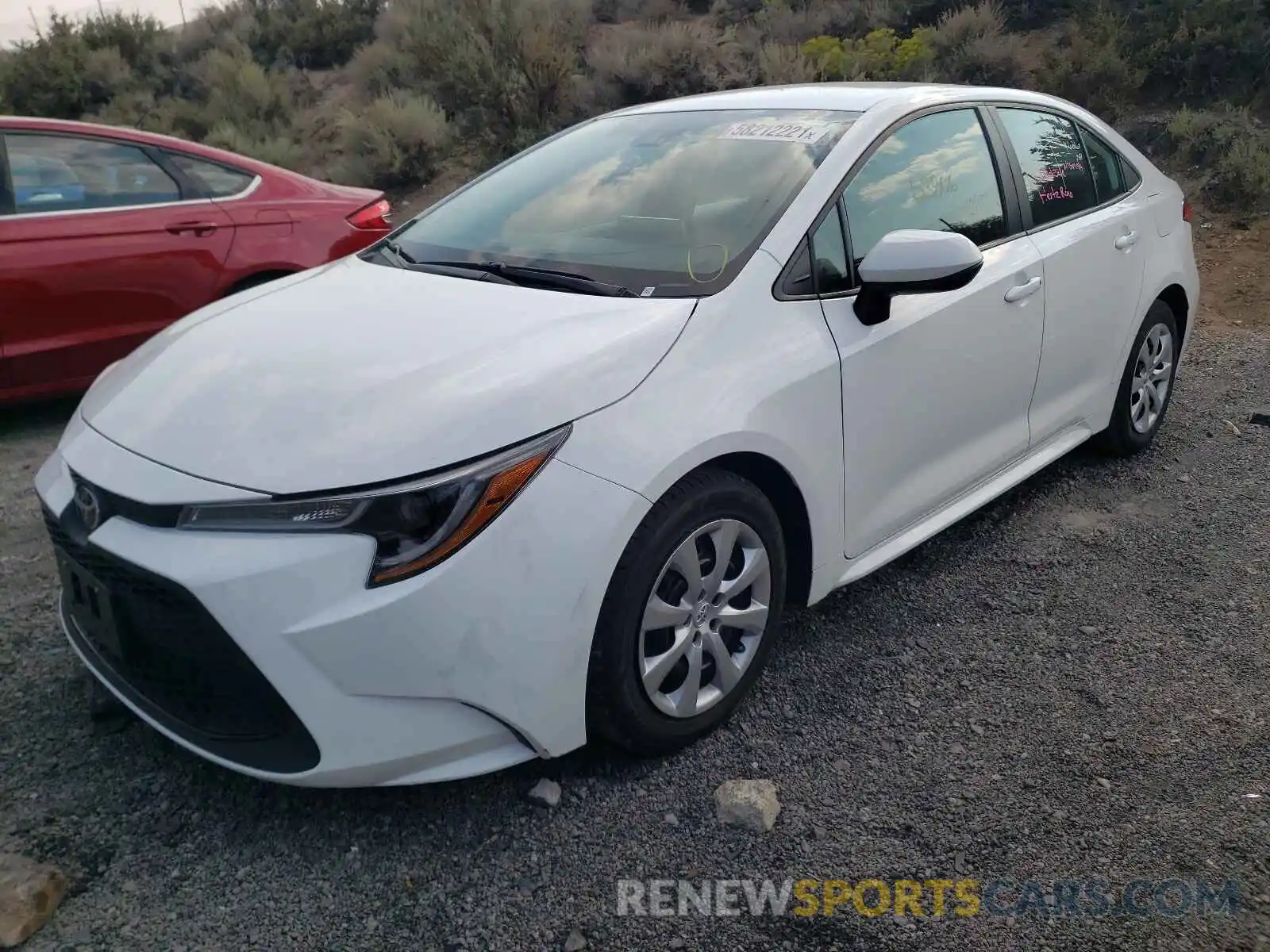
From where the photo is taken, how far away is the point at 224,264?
5.24 meters

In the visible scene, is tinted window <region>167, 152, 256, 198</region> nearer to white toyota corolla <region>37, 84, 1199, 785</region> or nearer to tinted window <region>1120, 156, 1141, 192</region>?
white toyota corolla <region>37, 84, 1199, 785</region>

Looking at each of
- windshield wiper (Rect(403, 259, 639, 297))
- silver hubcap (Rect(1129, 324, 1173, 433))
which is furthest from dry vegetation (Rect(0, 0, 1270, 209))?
windshield wiper (Rect(403, 259, 639, 297))

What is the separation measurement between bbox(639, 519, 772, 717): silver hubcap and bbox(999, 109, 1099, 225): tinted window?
1.88 metres

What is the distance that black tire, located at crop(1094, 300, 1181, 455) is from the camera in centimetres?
430

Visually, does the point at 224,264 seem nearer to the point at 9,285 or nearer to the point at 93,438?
the point at 9,285

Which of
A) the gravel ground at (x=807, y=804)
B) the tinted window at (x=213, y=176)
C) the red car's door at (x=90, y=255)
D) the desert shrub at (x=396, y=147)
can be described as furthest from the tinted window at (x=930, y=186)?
the desert shrub at (x=396, y=147)

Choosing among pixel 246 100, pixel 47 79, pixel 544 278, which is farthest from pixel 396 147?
pixel 544 278

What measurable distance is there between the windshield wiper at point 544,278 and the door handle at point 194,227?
8.61 ft

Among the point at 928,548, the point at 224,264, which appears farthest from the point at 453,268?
the point at 224,264

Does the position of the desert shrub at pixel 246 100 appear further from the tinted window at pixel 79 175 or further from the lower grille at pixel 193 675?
the lower grille at pixel 193 675

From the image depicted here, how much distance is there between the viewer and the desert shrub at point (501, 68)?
11.9 m

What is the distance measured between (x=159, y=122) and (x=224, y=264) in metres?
11.4

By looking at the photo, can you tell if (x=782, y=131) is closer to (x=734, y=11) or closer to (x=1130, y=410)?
(x=1130, y=410)

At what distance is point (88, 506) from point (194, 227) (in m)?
3.22
